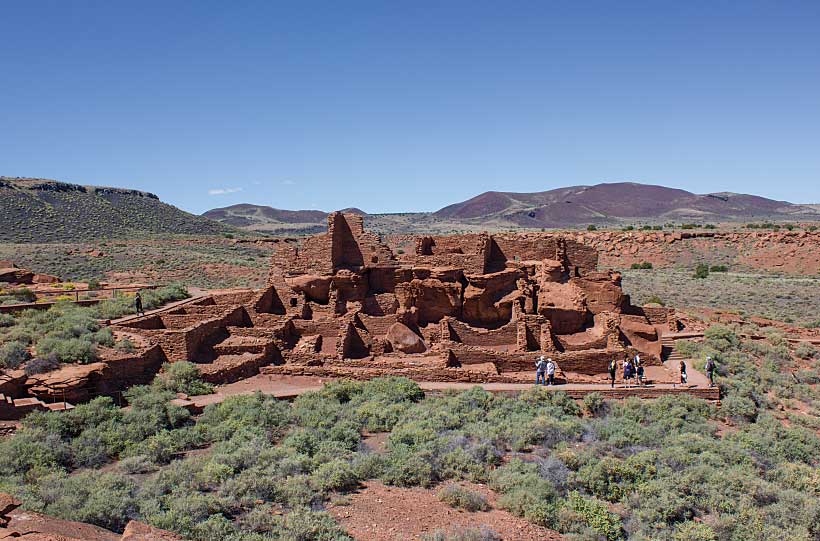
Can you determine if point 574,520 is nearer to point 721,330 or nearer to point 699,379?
point 699,379

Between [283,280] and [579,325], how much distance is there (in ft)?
34.5

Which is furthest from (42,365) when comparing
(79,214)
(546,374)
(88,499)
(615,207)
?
(615,207)

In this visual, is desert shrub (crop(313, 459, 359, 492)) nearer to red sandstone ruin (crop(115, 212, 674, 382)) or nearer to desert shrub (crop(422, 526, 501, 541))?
desert shrub (crop(422, 526, 501, 541))

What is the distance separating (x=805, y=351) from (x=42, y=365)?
23.7 metres

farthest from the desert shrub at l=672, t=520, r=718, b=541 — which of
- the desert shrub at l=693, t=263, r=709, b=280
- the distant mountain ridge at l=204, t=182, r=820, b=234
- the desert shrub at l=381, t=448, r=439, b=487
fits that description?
the distant mountain ridge at l=204, t=182, r=820, b=234

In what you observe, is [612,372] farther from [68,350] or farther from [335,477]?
[68,350]

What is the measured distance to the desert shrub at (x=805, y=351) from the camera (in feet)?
60.2

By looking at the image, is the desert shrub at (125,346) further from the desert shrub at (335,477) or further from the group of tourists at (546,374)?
the group of tourists at (546,374)

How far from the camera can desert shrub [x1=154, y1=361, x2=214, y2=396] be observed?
13.0 m

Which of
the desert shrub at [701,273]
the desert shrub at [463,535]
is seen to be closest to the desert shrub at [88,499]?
the desert shrub at [463,535]

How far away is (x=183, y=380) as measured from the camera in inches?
524

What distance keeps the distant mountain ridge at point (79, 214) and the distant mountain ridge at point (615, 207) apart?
83.9 meters

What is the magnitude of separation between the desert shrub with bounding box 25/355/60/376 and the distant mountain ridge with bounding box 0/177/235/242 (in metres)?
43.3

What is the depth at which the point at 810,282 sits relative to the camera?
36281mm
